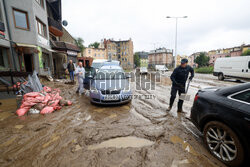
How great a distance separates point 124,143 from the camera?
97.0 inches

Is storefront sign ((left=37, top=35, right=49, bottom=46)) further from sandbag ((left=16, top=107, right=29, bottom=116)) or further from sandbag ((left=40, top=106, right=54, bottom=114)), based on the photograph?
sandbag ((left=40, top=106, right=54, bottom=114))

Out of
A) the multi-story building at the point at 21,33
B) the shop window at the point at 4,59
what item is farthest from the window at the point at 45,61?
the shop window at the point at 4,59

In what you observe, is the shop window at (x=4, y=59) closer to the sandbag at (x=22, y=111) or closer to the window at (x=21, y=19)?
the window at (x=21, y=19)

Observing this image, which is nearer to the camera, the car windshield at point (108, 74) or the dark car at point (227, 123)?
the dark car at point (227, 123)

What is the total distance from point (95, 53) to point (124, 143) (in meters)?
50.4

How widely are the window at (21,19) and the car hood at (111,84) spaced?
10.1 meters

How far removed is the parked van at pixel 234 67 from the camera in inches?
396

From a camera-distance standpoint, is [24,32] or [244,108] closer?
[244,108]

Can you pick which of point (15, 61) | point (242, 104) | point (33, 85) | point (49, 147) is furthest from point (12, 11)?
point (242, 104)

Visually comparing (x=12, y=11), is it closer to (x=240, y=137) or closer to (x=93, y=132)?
(x=93, y=132)

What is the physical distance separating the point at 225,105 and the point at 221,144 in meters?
0.71

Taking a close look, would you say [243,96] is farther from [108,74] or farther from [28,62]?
[28,62]

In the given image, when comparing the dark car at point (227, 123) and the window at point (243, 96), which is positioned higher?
the window at point (243, 96)

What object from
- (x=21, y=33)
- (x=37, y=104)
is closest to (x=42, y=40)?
(x=21, y=33)
